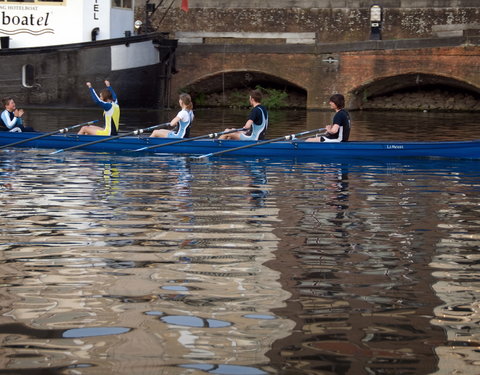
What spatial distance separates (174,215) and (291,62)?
21621mm

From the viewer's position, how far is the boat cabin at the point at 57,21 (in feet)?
90.1

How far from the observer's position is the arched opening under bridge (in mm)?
31500

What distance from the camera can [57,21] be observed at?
2784 centimetres

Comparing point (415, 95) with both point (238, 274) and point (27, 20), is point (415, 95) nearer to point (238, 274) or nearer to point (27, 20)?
point (27, 20)

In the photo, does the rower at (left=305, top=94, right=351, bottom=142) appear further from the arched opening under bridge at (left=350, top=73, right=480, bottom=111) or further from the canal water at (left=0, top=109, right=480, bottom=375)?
the arched opening under bridge at (left=350, top=73, right=480, bottom=111)

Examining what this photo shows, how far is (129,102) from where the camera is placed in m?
29.6

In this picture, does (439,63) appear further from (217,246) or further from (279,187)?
(217,246)

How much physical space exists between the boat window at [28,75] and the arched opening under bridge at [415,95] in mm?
9594

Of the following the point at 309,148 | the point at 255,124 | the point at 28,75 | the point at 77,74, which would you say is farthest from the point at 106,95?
the point at 28,75

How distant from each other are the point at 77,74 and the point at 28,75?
142 cm

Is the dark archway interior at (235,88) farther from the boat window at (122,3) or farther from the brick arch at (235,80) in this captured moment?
the boat window at (122,3)

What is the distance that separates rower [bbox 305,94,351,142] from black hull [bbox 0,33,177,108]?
12.2m

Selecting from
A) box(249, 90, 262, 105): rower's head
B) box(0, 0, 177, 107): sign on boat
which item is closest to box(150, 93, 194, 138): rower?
box(249, 90, 262, 105): rower's head

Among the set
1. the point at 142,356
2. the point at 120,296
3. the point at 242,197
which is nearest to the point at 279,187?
the point at 242,197
